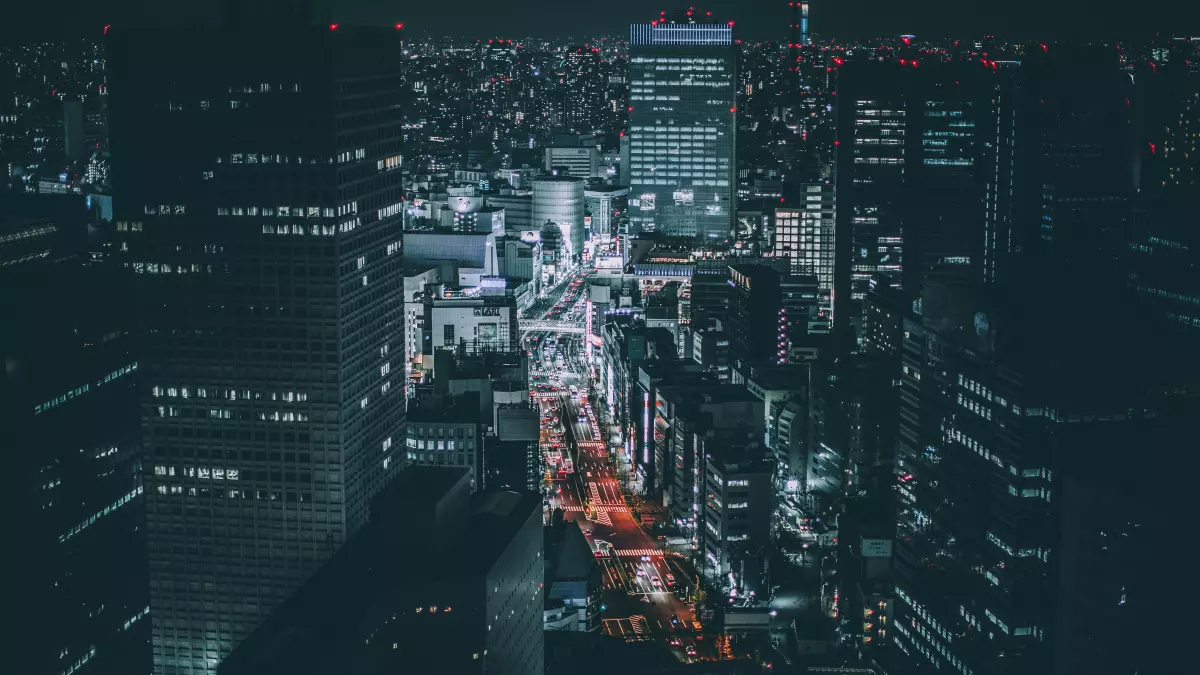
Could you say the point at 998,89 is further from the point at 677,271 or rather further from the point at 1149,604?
the point at 1149,604

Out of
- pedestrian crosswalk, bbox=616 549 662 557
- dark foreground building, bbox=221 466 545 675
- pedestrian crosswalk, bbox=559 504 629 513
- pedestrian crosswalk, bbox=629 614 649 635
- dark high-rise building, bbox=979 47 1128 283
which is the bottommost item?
pedestrian crosswalk, bbox=629 614 649 635

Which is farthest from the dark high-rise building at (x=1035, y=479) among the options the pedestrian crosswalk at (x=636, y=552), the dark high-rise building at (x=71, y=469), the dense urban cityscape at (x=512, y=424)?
the dark high-rise building at (x=71, y=469)

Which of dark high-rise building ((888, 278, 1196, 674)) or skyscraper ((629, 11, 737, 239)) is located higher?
skyscraper ((629, 11, 737, 239))

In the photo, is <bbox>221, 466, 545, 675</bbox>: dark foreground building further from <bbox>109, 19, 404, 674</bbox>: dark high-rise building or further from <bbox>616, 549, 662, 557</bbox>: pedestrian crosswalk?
<bbox>616, 549, 662, 557</bbox>: pedestrian crosswalk

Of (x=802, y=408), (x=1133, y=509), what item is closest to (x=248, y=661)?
(x=1133, y=509)

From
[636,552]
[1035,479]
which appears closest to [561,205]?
[636,552]

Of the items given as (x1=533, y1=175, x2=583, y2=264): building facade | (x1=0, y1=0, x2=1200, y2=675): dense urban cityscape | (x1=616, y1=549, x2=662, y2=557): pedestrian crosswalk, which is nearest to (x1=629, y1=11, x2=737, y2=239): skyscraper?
(x1=533, y1=175, x2=583, y2=264): building facade

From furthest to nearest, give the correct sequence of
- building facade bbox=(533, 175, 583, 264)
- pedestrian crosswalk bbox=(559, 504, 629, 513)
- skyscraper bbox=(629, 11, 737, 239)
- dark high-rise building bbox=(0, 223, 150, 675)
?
building facade bbox=(533, 175, 583, 264)
skyscraper bbox=(629, 11, 737, 239)
pedestrian crosswalk bbox=(559, 504, 629, 513)
dark high-rise building bbox=(0, 223, 150, 675)
